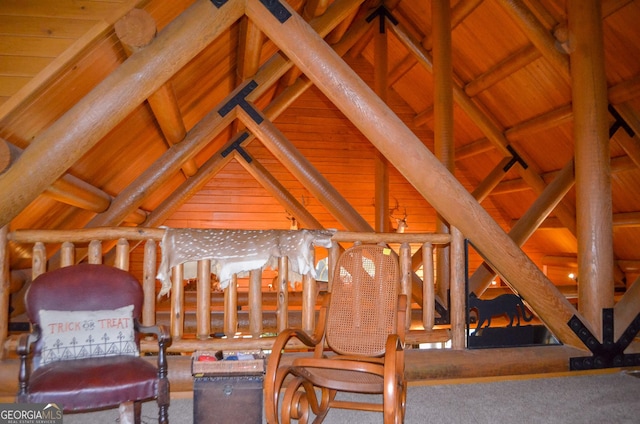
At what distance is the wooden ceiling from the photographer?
2.58 m

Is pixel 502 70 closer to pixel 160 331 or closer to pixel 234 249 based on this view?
pixel 234 249

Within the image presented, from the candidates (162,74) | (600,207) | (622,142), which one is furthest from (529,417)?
(622,142)

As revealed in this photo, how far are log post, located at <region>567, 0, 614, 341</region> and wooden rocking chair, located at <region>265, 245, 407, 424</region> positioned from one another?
1.78 metres

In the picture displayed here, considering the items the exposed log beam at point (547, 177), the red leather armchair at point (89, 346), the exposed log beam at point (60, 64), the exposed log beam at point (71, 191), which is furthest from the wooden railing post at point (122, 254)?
the exposed log beam at point (547, 177)

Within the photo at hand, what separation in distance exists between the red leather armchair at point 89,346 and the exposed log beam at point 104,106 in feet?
1.92

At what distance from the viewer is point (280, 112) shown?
655cm

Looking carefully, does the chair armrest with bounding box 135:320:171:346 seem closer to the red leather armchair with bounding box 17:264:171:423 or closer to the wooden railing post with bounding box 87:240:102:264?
the red leather armchair with bounding box 17:264:171:423

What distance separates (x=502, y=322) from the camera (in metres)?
6.64

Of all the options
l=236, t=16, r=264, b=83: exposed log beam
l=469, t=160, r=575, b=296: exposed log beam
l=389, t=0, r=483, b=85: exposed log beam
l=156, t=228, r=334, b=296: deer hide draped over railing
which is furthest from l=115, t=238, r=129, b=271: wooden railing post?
l=389, t=0, r=483, b=85: exposed log beam

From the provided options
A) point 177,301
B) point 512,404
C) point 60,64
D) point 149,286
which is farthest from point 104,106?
point 512,404

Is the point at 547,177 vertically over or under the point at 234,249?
over

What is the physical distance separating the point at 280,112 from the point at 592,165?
4218 millimetres

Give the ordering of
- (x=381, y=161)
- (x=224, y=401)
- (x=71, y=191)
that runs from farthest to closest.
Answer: (x=381, y=161)
(x=71, y=191)
(x=224, y=401)

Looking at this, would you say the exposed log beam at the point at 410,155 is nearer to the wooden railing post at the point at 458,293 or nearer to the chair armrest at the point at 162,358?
the wooden railing post at the point at 458,293
